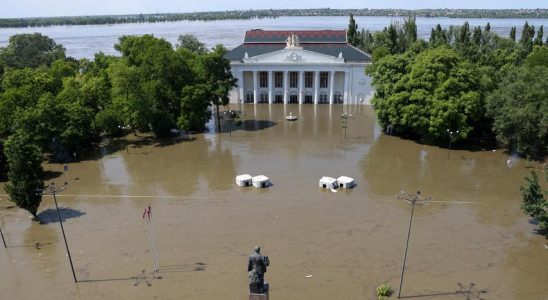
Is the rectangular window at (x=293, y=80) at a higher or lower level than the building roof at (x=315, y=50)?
lower

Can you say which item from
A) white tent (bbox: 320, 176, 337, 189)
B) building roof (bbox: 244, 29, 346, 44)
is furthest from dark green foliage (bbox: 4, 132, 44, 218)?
building roof (bbox: 244, 29, 346, 44)

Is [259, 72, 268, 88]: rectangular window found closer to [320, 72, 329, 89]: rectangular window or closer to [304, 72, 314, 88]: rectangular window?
[304, 72, 314, 88]: rectangular window

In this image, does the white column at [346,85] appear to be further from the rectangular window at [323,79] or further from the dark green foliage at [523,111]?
the dark green foliage at [523,111]

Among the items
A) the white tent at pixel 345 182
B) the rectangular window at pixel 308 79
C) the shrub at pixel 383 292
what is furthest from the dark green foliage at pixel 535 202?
the rectangular window at pixel 308 79

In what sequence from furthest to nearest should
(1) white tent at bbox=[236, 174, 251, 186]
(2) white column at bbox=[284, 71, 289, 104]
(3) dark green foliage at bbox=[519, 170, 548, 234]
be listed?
1. (2) white column at bbox=[284, 71, 289, 104]
2. (1) white tent at bbox=[236, 174, 251, 186]
3. (3) dark green foliage at bbox=[519, 170, 548, 234]

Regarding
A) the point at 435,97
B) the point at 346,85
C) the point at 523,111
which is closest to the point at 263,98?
the point at 346,85

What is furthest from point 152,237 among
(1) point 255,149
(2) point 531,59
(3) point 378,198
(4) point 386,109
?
(2) point 531,59
